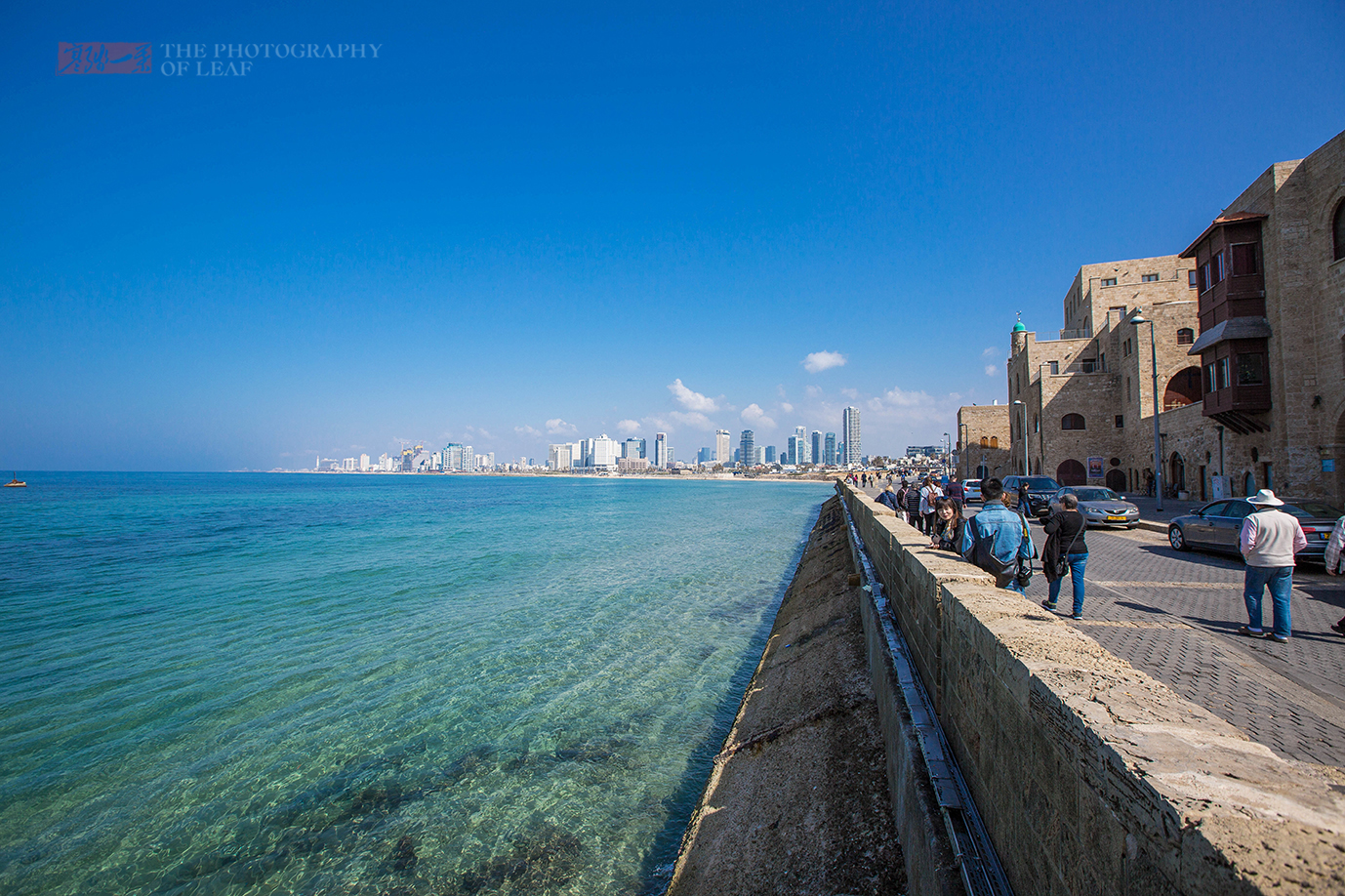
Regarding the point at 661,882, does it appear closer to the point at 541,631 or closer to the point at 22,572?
the point at 541,631

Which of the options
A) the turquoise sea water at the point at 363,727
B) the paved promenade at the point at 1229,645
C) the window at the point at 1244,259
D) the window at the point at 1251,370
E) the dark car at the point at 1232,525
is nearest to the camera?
the paved promenade at the point at 1229,645

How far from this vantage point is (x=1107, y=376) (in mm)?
37594

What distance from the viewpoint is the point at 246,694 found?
966 cm

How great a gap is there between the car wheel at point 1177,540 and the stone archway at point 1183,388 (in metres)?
23.7

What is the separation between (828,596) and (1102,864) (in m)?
10.9

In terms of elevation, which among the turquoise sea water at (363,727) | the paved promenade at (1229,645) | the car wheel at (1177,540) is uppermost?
the car wheel at (1177,540)

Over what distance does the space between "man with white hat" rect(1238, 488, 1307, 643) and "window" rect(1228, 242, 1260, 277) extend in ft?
68.1

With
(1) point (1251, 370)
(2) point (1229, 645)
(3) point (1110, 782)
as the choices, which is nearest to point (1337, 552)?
(2) point (1229, 645)

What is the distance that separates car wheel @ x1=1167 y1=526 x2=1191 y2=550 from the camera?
1412 cm

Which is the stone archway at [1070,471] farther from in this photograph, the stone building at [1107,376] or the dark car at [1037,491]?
the dark car at [1037,491]

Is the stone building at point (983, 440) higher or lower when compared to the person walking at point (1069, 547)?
higher

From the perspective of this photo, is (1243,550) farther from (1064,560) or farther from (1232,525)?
(1232,525)

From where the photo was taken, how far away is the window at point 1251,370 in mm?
20969

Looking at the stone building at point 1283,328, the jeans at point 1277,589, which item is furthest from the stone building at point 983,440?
the jeans at point 1277,589
